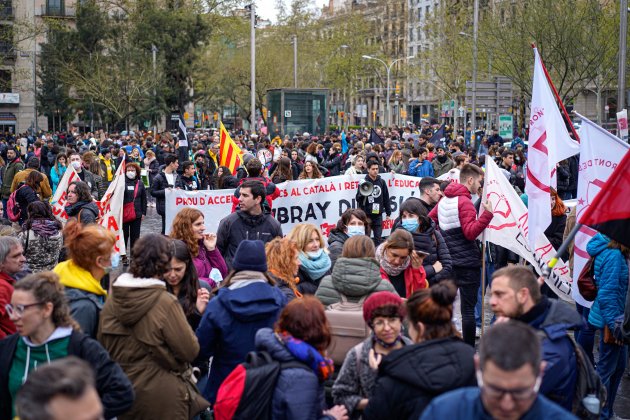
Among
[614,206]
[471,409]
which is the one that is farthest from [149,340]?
[614,206]

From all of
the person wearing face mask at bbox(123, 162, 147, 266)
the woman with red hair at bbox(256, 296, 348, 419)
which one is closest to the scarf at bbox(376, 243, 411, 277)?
the woman with red hair at bbox(256, 296, 348, 419)

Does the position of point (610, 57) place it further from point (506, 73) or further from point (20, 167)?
point (20, 167)

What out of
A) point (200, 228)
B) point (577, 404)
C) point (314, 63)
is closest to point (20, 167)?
point (200, 228)

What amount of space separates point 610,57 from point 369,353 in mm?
31746

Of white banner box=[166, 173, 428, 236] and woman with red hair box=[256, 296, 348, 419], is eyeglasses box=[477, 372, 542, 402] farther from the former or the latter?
white banner box=[166, 173, 428, 236]

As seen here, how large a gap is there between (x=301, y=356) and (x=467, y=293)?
4887 millimetres

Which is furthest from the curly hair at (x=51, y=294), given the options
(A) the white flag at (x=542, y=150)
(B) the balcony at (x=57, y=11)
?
(B) the balcony at (x=57, y=11)

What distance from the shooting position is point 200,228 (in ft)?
24.4

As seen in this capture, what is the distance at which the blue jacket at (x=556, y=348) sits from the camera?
455 cm

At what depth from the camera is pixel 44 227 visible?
905 cm

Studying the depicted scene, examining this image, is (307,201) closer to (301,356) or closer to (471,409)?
(301,356)

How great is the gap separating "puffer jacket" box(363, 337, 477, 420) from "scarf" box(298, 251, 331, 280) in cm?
273

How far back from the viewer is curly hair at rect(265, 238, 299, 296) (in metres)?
6.46

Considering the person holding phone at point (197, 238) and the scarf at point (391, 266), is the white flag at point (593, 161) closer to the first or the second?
the scarf at point (391, 266)
